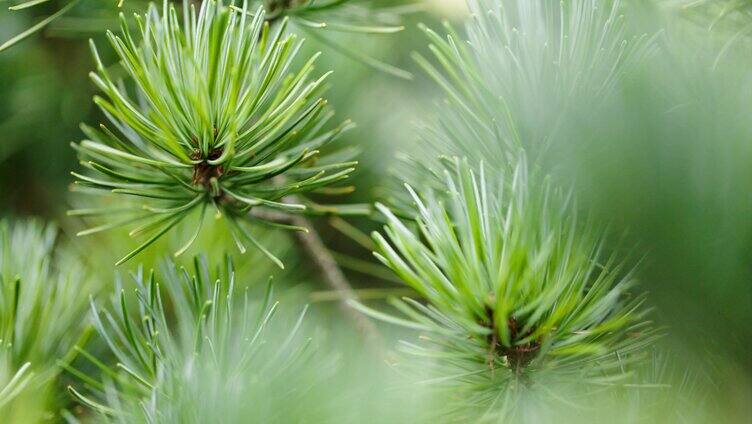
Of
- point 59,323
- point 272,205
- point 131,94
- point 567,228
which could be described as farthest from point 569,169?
point 131,94

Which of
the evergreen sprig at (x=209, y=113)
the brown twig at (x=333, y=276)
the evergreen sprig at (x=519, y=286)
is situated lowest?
the brown twig at (x=333, y=276)

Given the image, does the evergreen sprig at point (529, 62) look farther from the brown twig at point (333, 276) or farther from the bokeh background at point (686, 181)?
the brown twig at point (333, 276)

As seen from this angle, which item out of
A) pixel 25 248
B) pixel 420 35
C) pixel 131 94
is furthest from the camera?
pixel 420 35

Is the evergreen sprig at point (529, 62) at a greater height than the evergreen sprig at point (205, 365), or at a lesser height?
greater

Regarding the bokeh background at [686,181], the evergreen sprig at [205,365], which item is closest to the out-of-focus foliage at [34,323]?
the evergreen sprig at [205,365]

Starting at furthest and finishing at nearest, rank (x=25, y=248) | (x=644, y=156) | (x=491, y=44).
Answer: (x=25, y=248), (x=491, y=44), (x=644, y=156)

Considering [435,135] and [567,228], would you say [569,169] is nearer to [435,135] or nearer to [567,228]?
[567,228]

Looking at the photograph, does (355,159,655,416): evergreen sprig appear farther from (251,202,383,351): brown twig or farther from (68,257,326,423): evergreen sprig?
(251,202,383,351): brown twig
